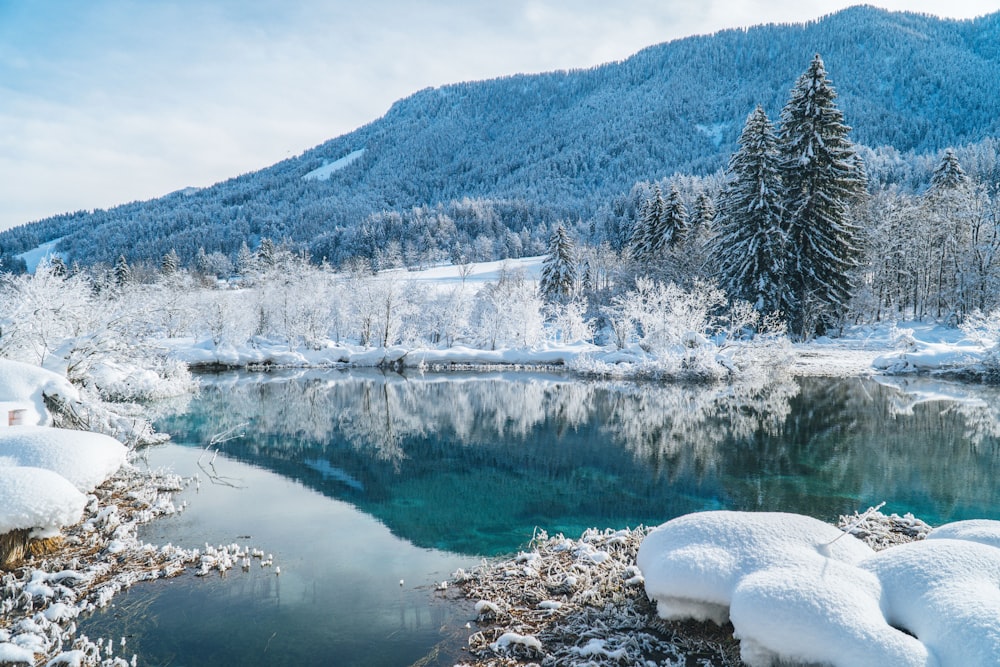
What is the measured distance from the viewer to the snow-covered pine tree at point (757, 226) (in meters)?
35.6

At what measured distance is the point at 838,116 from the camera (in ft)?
116

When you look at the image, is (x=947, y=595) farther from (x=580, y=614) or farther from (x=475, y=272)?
(x=475, y=272)

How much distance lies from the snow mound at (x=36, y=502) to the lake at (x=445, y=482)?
1434mm

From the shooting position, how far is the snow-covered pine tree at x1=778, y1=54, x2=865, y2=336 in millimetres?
35188

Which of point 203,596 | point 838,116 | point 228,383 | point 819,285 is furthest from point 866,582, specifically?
point 838,116

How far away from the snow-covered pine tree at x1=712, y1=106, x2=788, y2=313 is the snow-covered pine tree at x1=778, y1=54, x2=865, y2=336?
0.79m

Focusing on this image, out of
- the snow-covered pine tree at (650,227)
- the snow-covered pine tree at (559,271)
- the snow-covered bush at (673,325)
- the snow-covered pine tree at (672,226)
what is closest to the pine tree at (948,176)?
the snow-covered pine tree at (672,226)

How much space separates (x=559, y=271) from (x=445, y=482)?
161 ft

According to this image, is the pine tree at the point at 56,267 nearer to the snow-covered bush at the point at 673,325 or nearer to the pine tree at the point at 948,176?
the snow-covered bush at the point at 673,325

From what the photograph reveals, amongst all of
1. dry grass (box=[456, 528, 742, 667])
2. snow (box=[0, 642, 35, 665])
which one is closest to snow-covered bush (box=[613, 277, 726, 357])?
dry grass (box=[456, 528, 742, 667])

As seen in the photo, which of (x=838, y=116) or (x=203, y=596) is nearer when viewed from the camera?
(x=203, y=596)

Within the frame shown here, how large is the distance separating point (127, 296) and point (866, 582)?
207 feet

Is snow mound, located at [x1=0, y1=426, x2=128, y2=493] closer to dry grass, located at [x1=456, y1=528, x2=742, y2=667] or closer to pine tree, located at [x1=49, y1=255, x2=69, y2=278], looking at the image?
dry grass, located at [x1=456, y1=528, x2=742, y2=667]

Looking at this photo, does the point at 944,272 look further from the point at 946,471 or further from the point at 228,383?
the point at 228,383
